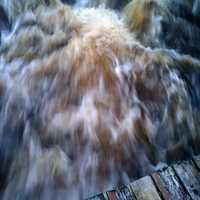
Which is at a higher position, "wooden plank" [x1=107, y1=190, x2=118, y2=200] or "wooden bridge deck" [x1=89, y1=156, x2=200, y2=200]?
"wooden plank" [x1=107, y1=190, x2=118, y2=200]

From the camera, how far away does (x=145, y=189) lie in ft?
7.55

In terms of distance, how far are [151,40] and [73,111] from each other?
1.78m

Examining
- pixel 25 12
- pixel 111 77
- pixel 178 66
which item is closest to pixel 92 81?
pixel 111 77

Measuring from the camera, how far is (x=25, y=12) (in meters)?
4.49

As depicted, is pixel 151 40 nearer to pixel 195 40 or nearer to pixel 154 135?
pixel 195 40

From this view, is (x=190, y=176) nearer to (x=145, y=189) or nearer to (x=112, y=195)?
(x=145, y=189)

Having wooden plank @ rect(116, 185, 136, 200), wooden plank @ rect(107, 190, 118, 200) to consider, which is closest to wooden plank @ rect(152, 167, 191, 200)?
wooden plank @ rect(116, 185, 136, 200)

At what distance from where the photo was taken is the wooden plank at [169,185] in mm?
2232

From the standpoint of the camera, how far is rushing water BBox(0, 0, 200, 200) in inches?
111

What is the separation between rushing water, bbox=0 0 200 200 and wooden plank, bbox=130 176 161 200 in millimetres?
434

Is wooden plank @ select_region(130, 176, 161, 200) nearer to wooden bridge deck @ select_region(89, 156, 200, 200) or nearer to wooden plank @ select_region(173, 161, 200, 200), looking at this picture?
wooden bridge deck @ select_region(89, 156, 200, 200)

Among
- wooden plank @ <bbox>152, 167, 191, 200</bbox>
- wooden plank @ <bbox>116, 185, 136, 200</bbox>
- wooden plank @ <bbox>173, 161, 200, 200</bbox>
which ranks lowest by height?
wooden plank @ <bbox>173, 161, 200, 200</bbox>

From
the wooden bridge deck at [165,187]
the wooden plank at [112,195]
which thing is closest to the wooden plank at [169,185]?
the wooden bridge deck at [165,187]

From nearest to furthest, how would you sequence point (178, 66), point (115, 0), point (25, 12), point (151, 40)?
point (178, 66) → point (151, 40) → point (25, 12) → point (115, 0)
